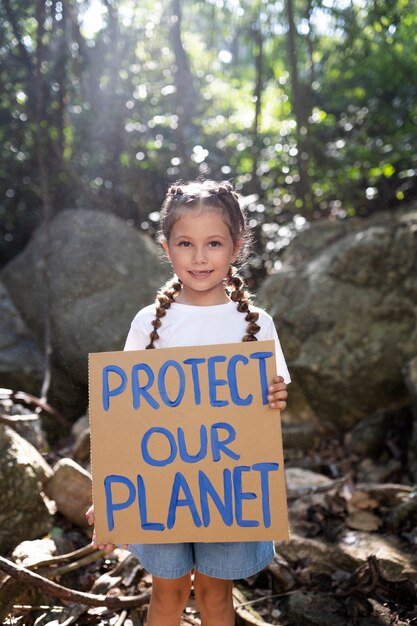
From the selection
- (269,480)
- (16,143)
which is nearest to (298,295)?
(269,480)

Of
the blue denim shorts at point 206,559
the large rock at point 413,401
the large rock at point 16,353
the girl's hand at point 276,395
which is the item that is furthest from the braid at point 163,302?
the large rock at point 16,353

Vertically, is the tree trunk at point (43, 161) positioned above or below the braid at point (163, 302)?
above

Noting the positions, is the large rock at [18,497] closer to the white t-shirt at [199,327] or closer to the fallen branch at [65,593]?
the fallen branch at [65,593]

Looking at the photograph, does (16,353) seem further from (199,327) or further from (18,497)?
(199,327)

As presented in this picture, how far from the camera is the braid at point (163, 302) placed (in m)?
1.89

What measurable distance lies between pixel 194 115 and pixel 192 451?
4832mm

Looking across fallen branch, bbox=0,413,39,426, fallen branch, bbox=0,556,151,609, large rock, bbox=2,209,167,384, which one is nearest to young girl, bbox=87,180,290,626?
fallen branch, bbox=0,556,151,609

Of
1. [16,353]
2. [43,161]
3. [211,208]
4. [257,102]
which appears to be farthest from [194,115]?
[211,208]

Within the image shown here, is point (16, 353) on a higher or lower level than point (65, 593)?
higher

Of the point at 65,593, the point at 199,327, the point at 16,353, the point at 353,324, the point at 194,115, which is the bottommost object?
the point at 65,593

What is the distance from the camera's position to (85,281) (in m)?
4.70

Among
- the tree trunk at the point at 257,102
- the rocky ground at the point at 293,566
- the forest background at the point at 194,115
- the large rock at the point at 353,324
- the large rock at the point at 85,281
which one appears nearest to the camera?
the rocky ground at the point at 293,566

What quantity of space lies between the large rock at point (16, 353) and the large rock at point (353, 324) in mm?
1794

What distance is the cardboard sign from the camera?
68.1 inches
